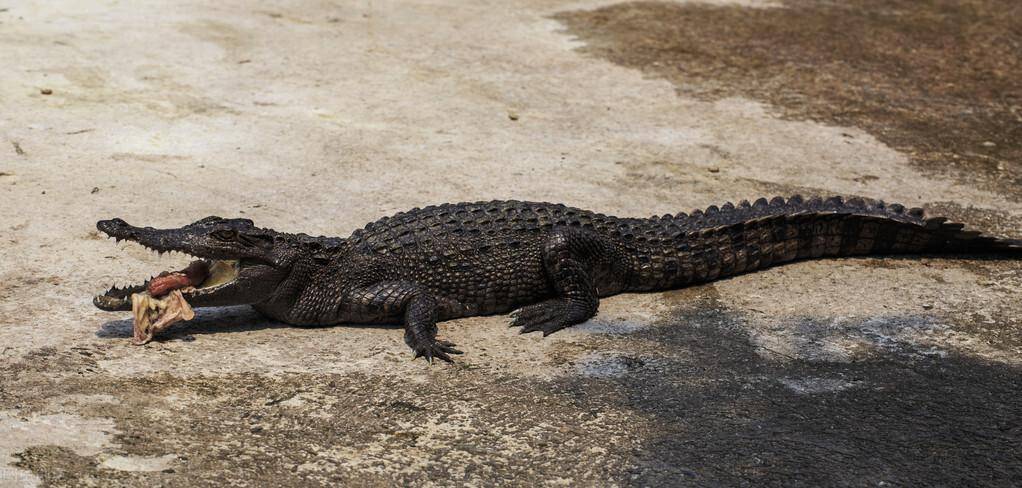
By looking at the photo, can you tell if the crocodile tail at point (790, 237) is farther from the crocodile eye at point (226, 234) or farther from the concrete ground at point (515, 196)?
the crocodile eye at point (226, 234)

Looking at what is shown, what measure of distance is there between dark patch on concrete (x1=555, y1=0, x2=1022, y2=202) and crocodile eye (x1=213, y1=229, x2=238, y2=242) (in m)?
5.00

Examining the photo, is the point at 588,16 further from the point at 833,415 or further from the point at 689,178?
the point at 833,415

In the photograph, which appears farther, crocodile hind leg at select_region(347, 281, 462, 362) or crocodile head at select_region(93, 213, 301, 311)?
crocodile hind leg at select_region(347, 281, 462, 362)

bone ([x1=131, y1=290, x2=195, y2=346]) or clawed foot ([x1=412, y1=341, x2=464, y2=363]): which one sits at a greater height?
bone ([x1=131, y1=290, x2=195, y2=346])

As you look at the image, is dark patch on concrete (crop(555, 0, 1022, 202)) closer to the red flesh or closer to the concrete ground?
the concrete ground

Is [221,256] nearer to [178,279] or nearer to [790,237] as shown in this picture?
[178,279]

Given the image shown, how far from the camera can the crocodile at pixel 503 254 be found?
520 centimetres

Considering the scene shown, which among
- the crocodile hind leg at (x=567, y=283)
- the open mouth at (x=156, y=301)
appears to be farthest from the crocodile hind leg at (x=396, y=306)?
the open mouth at (x=156, y=301)

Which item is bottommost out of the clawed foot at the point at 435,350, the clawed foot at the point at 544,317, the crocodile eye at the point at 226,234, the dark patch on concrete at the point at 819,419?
the clawed foot at the point at 544,317

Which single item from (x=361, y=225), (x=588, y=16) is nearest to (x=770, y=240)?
(x=361, y=225)

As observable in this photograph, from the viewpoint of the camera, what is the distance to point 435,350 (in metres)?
5.04

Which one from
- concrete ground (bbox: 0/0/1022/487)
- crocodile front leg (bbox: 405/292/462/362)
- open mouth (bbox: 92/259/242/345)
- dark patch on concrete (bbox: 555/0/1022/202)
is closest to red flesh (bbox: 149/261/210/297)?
open mouth (bbox: 92/259/242/345)

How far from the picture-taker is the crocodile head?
503 cm

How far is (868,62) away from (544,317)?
6.16 metres
